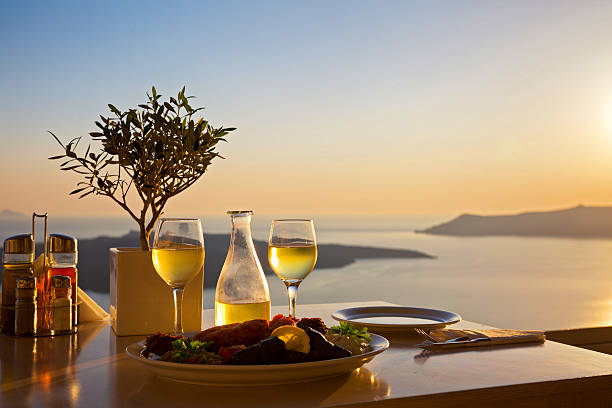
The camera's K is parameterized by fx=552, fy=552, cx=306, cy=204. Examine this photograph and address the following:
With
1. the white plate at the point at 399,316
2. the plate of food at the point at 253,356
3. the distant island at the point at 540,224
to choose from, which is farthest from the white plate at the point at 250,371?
the distant island at the point at 540,224

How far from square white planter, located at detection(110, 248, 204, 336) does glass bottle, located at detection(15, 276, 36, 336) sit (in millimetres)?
157

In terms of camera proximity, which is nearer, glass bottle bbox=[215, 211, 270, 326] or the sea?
glass bottle bbox=[215, 211, 270, 326]

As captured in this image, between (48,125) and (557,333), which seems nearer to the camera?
(557,333)

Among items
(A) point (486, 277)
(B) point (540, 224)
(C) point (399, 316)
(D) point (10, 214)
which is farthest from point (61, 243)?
(B) point (540, 224)

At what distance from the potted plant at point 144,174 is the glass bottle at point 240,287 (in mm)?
168

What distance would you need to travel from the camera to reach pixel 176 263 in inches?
38.8

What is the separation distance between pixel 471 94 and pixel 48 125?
116 inches

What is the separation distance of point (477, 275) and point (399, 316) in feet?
11.3

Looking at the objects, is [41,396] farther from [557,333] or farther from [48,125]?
[48,125]

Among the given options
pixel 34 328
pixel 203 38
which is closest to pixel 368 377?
pixel 34 328

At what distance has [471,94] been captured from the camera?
4.18m

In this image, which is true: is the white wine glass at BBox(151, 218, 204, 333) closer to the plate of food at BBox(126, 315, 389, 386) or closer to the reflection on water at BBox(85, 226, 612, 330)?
the plate of food at BBox(126, 315, 389, 386)

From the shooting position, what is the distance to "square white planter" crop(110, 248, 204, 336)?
1.14m

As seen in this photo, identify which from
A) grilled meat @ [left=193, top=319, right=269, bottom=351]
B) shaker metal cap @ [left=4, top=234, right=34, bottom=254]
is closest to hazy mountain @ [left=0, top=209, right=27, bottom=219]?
shaker metal cap @ [left=4, top=234, right=34, bottom=254]
